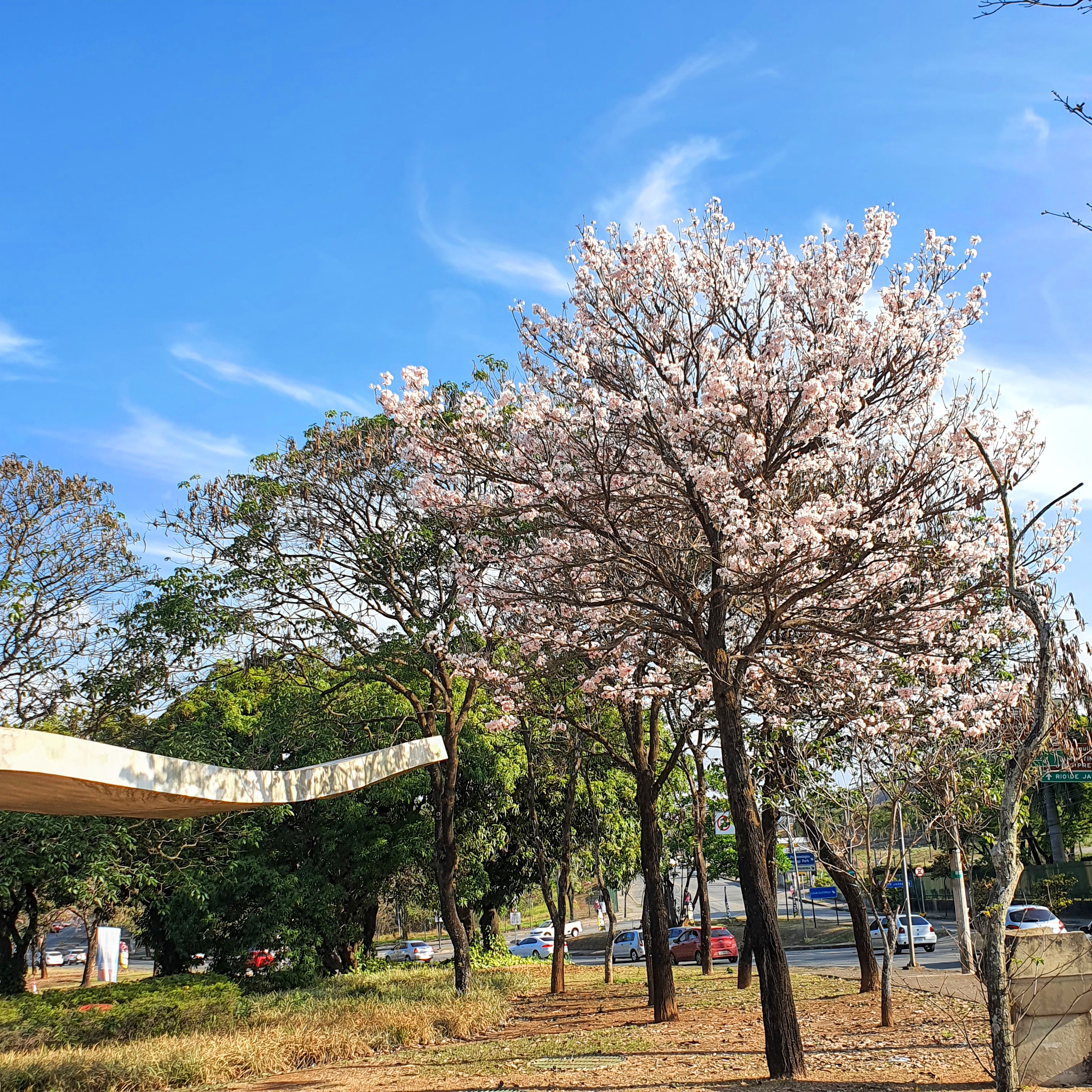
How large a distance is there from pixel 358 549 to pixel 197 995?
23.6 feet

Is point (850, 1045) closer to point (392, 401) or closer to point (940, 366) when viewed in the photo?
point (940, 366)

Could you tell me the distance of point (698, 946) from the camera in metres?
29.1

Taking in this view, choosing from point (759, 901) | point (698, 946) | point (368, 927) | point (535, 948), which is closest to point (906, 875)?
point (759, 901)

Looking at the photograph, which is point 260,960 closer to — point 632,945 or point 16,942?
point 16,942

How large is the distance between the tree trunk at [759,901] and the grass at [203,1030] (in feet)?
19.0

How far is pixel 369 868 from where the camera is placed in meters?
21.2

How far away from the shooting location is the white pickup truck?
127 feet

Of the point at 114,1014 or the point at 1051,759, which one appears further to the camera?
the point at 1051,759

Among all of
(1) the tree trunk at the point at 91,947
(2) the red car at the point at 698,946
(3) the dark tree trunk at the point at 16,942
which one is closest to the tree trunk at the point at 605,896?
(2) the red car at the point at 698,946

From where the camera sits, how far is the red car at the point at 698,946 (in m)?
27.7

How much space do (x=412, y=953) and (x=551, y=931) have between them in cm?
886

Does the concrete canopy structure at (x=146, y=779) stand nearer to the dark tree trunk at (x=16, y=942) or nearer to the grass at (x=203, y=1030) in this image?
the grass at (x=203, y=1030)

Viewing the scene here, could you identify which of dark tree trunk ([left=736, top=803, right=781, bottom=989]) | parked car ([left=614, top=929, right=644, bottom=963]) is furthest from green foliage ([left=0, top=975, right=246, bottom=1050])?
parked car ([left=614, top=929, right=644, bottom=963])

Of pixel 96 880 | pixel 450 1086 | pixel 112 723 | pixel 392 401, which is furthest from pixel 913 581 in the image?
pixel 112 723
